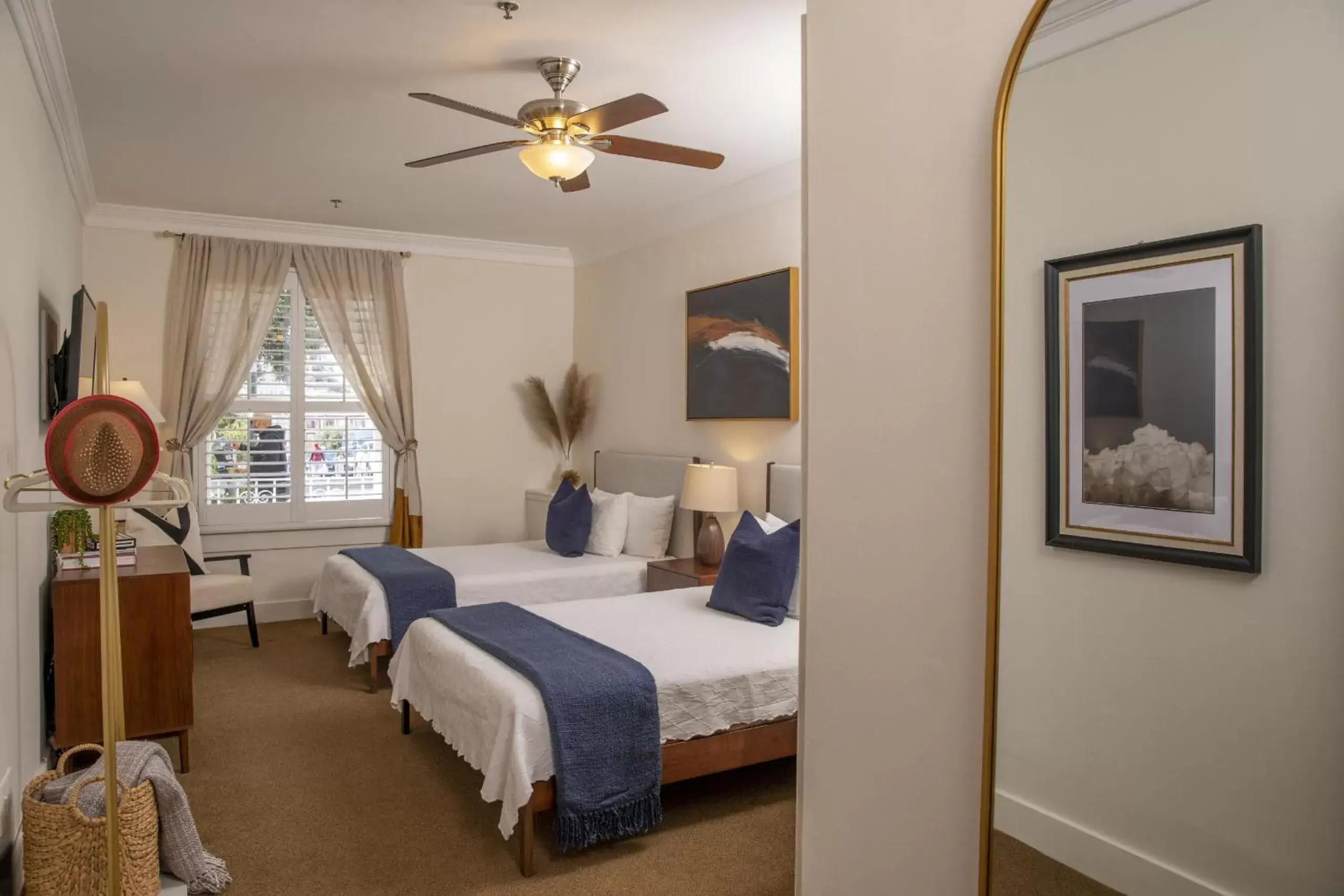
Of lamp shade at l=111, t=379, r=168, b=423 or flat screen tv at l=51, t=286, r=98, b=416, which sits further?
lamp shade at l=111, t=379, r=168, b=423

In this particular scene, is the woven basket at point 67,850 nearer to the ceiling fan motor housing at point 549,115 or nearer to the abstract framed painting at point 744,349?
the ceiling fan motor housing at point 549,115

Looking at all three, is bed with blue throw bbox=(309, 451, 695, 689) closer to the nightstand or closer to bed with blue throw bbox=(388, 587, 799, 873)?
the nightstand

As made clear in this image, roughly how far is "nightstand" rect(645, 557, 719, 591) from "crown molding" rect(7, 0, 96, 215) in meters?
3.31

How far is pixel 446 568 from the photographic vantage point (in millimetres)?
4973

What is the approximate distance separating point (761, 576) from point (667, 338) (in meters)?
2.39

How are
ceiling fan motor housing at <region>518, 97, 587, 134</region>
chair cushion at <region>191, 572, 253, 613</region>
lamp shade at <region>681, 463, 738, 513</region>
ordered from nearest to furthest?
ceiling fan motor housing at <region>518, 97, 587, 134</region>
lamp shade at <region>681, 463, 738, 513</region>
chair cushion at <region>191, 572, 253, 613</region>

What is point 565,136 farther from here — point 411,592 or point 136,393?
point 136,393

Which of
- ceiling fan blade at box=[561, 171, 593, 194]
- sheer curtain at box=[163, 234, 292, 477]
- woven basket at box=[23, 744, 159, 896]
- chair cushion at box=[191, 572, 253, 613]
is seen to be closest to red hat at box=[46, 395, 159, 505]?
woven basket at box=[23, 744, 159, 896]

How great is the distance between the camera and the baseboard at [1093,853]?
3.09 ft

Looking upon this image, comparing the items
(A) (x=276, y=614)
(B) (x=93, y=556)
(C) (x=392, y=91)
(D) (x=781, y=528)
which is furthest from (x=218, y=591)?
(D) (x=781, y=528)

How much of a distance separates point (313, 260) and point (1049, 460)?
584 centimetres

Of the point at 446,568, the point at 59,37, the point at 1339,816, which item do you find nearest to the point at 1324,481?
the point at 1339,816

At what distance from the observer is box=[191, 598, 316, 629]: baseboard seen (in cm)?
593

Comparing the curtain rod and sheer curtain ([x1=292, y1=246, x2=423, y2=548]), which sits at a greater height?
the curtain rod
